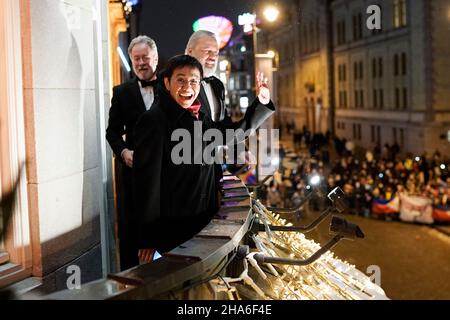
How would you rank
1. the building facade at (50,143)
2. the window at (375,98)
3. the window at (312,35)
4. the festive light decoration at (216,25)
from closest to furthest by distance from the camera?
1. the building facade at (50,143)
2. the festive light decoration at (216,25)
3. the window at (375,98)
4. the window at (312,35)

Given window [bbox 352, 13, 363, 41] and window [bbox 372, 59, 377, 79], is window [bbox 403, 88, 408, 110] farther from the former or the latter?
window [bbox 352, 13, 363, 41]

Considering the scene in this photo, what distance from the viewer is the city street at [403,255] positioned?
48.1 ft

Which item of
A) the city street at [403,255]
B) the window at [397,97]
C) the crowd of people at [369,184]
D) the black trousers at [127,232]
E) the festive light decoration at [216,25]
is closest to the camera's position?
the black trousers at [127,232]

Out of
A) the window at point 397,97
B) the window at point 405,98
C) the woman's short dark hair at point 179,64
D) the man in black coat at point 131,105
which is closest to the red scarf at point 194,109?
the woman's short dark hair at point 179,64

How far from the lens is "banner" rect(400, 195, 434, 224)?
2191 cm

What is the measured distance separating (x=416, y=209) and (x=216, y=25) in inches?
634

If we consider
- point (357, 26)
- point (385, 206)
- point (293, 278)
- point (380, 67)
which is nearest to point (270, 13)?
point (385, 206)

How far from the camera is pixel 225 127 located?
5.09 m

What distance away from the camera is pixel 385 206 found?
907 inches

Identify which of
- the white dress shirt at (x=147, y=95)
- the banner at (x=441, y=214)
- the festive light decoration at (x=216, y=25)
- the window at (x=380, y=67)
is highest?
the window at (x=380, y=67)

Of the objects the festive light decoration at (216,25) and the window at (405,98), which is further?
the window at (405,98)

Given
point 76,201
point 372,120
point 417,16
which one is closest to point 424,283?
point 76,201

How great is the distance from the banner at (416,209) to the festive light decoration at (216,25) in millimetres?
13675

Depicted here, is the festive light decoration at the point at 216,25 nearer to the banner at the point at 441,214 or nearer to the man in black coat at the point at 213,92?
the man in black coat at the point at 213,92
